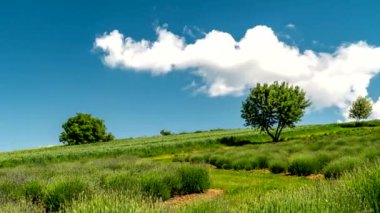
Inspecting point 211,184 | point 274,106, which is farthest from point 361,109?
point 211,184

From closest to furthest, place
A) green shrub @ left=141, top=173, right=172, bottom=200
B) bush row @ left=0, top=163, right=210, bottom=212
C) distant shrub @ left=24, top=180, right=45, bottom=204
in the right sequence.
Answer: bush row @ left=0, top=163, right=210, bottom=212, distant shrub @ left=24, top=180, right=45, bottom=204, green shrub @ left=141, top=173, right=172, bottom=200

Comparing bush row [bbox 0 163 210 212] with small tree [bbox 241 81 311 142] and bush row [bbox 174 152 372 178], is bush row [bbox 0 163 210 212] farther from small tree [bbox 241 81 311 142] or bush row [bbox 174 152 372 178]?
small tree [bbox 241 81 311 142]

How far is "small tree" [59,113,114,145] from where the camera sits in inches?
3991

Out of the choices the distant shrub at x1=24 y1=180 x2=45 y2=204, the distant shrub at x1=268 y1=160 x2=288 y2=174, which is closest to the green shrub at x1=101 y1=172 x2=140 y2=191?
the distant shrub at x1=24 y1=180 x2=45 y2=204

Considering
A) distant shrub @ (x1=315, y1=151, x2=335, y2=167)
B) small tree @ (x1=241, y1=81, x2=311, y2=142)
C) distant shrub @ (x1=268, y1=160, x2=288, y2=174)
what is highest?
small tree @ (x1=241, y1=81, x2=311, y2=142)

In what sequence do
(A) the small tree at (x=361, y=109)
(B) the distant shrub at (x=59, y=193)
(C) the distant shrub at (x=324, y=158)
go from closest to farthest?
(B) the distant shrub at (x=59, y=193), (C) the distant shrub at (x=324, y=158), (A) the small tree at (x=361, y=109)

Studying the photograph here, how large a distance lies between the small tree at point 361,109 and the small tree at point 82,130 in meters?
53.8

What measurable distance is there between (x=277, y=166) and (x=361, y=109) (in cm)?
7163

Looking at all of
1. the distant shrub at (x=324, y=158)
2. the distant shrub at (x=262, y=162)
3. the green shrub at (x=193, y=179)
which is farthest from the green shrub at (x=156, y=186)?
the distant shrub at (x=262, y=162)

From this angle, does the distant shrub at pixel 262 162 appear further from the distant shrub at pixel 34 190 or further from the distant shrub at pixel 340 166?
the distant shrub at pixel 34 190

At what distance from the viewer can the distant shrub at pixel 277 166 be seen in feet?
86.5

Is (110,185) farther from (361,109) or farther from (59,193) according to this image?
(361,109)

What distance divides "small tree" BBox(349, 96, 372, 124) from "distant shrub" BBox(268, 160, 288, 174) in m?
71.1

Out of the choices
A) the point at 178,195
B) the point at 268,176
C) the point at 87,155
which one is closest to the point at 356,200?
the point at 178,195
